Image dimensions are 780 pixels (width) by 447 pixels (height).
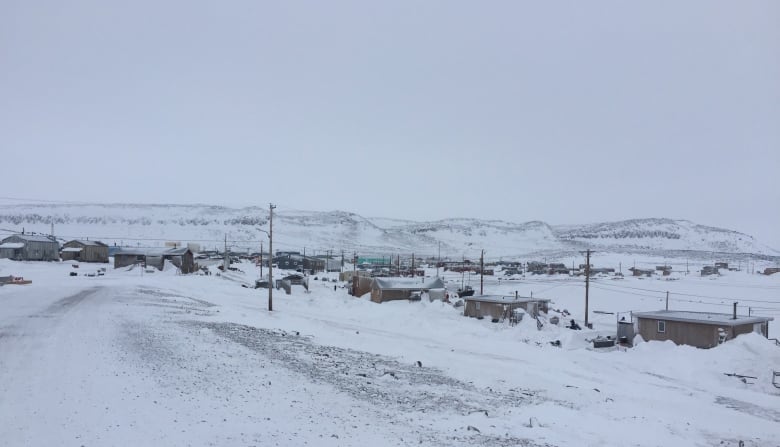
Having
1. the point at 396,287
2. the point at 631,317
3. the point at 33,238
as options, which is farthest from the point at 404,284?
the point at 33,238

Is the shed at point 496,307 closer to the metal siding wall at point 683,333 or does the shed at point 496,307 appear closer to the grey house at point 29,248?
the metal siding wall at point 683,333

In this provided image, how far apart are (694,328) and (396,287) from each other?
28631 mm

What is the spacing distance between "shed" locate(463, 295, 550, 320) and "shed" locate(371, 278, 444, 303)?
9.88m

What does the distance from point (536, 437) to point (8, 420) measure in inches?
440

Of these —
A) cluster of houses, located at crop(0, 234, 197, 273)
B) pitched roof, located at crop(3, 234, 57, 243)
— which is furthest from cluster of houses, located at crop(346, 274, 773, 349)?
pitched roof, located at crop(3, 234, 57, 243)

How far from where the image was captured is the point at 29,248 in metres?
82.5

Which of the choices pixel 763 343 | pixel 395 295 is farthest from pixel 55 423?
pixel 395 295

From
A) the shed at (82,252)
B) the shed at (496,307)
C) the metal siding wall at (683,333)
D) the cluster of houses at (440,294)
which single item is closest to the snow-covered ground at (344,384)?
the metal siding wall at (683,333)

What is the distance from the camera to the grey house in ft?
265

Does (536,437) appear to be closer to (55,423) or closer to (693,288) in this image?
(55,423)

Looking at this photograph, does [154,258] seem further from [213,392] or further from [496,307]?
[213,392]

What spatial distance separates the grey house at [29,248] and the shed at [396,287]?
60264 mm

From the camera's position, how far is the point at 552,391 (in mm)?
17047

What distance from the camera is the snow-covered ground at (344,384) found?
1141 cm
